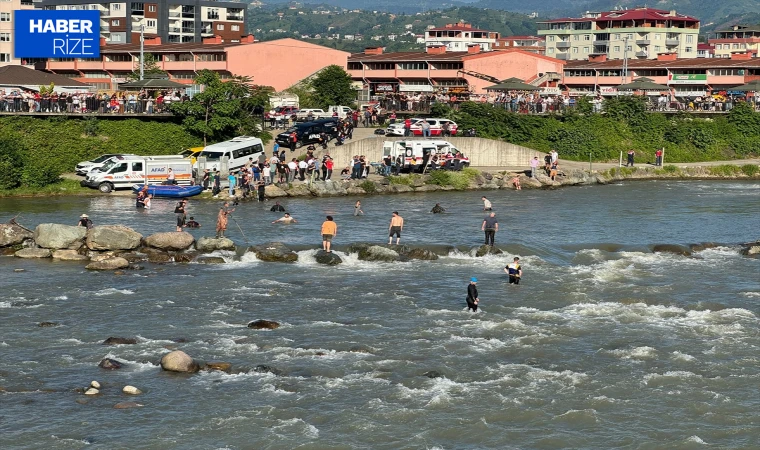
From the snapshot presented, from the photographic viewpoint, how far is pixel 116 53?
8950cm

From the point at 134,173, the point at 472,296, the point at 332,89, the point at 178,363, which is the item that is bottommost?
the point at 178,363

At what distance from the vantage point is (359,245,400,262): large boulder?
36938mm

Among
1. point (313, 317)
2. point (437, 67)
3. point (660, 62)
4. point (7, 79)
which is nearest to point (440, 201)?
point (313, 317)

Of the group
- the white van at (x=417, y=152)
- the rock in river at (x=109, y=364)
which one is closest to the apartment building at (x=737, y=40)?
the white van at (x=417, y=152)

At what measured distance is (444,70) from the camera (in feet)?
280

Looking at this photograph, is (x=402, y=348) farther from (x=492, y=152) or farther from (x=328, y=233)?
(x=492, y=152)

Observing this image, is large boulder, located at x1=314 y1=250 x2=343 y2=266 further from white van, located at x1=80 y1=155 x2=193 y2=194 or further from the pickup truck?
the pickup truck

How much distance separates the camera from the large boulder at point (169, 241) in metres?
37.1

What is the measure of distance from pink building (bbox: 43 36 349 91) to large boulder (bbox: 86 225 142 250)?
44336 millimetres

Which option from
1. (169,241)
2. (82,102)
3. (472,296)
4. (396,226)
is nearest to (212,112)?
(82,102)

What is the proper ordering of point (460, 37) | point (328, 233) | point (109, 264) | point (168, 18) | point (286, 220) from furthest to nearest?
point (460, 37), point (168, 18), point (286, 220), point (328, 233), point (109, 264)

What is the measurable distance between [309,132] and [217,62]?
27890 millimetres

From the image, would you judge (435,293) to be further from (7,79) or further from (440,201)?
(7,79)

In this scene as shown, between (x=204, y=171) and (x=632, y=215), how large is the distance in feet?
63.6
